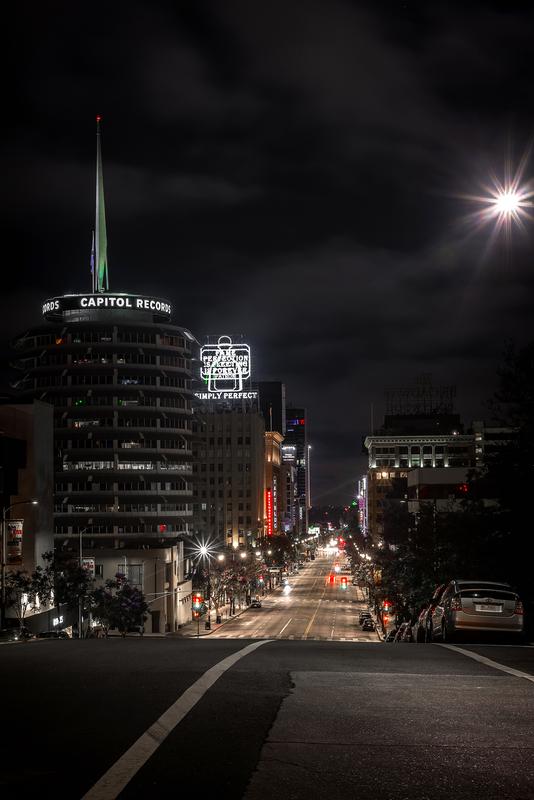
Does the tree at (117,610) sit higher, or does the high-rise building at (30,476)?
the high-rise building at (30,476)

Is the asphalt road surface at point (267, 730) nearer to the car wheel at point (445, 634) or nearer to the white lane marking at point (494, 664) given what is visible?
the white lane marking at point (494, 664)

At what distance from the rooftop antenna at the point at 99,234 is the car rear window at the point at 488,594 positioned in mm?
122686

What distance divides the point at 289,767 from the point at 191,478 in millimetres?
132557

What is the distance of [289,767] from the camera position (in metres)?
6.64

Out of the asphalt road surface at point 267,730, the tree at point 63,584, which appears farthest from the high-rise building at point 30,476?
the asphalt road surface at point 267,730

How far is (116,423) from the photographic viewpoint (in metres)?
133

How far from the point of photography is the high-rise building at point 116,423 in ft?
424

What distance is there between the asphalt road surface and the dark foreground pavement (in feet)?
0.05

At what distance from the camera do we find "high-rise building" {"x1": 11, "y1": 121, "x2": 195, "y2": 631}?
129m

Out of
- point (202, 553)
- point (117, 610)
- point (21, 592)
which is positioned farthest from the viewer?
point (202, 553)

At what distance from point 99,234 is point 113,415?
28.2 metres

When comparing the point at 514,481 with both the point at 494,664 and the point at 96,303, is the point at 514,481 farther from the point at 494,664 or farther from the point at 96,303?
the point at 96,303

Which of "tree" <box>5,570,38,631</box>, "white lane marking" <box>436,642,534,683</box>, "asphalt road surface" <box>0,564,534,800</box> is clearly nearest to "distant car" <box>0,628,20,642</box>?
"white lane marking" <box>436,642,534,683</box>

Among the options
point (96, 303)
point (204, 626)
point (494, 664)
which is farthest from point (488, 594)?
point (96, 303)
